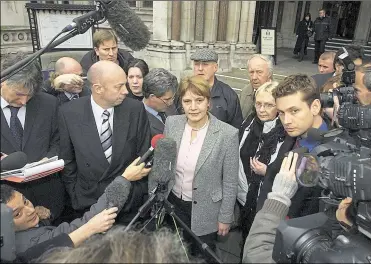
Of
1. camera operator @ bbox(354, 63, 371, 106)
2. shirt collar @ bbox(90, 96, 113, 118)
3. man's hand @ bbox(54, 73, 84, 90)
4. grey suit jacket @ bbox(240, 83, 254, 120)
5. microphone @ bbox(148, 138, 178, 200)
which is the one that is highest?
camera operator @ bbox(354, 63, 371, 106)

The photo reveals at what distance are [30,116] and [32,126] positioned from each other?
0.07 metres

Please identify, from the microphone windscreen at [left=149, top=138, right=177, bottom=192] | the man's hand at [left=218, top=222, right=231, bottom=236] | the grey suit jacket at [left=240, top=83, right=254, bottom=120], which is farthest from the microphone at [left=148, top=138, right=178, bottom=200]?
the grey suit jacket at [left=240, top=83, right=254, bottom=120]

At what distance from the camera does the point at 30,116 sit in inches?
88.5

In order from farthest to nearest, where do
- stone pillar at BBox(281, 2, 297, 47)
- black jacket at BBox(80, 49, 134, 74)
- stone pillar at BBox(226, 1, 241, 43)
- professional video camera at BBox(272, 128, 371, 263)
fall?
stone pillar at BBox(281, 2, 297, 47), stone pillar at BBox(226, 1, 241, 43), black jacket at BBox(80, 49, 134, 74), professional video camera at BBox(272, 128, 371, 263)

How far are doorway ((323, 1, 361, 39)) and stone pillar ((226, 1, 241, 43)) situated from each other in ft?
26.5

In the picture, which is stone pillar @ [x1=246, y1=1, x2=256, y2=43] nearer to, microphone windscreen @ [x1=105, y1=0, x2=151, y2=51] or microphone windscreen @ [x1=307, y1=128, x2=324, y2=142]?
microphone windscreen @ [x1=307, y1=128, x2=324, y2=142]

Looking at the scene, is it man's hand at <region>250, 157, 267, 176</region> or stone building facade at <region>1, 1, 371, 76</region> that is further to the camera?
stone building facade at <region>1, 1, 371, 76</region>

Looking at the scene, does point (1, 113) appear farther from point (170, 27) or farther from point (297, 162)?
point (170, 27)

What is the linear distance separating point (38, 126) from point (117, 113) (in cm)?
55

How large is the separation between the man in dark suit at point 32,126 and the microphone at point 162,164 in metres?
0.95

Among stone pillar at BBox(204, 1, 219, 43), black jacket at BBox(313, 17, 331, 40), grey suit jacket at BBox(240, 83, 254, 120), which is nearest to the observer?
grey suit jacket at BBox(240, 83, 254, 120)

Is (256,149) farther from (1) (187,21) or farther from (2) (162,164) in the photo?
(1) (187,21)

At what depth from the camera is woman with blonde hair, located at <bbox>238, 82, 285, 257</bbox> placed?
93.7 inches

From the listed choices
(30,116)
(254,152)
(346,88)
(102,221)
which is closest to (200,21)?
(254,152)
